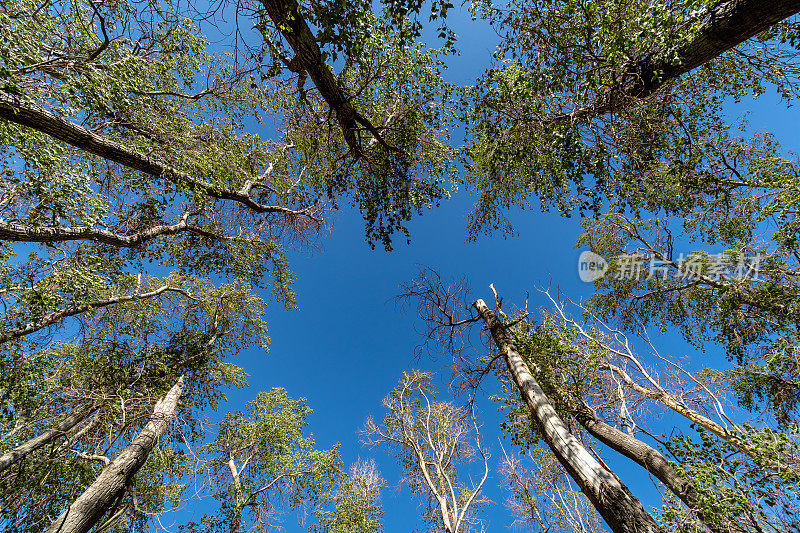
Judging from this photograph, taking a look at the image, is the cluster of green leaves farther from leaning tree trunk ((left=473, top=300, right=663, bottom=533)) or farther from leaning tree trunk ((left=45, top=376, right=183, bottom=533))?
leaning tree trunk ((left=45, top=376, right=183, bottom=533))

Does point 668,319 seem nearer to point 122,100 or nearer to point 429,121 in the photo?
point 429,121

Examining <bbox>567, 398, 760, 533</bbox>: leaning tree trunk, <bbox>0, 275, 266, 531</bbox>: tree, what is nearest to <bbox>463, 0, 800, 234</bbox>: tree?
<bbox>567, 398, 760, 533</bbox>: leaning tree trunk

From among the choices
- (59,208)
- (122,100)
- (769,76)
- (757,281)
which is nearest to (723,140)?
(769,76)

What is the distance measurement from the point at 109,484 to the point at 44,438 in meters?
2.76

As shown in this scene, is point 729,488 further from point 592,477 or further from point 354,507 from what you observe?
point 354,507

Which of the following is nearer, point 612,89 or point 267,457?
point 612,89

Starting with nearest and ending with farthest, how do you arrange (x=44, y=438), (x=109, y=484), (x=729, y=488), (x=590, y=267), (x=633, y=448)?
(x=729, y=488) → (x=109, y=484) → (x=633, y=448) → (x=44, y=438) → (x=590, y=267)

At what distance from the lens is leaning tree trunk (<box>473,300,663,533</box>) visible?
2516 millimetres

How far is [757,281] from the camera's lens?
616 centimetres

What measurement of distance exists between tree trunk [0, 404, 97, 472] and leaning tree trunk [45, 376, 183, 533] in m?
1.39

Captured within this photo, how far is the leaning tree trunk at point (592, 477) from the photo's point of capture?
2.52 m

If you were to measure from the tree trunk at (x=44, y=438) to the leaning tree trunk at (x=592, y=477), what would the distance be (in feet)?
31.3

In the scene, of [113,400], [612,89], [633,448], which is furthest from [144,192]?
[633,448]

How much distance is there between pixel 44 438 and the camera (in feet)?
19.0
